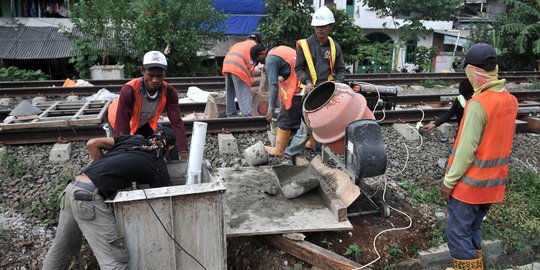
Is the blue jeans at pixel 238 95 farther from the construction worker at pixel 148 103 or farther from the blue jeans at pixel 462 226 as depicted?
the blue jeans at pixel 462 226

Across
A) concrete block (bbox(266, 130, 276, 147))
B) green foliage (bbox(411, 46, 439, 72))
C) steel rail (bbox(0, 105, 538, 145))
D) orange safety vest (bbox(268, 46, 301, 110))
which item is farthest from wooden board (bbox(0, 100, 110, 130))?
green foliage (bbox(411, 46, 439, 72))

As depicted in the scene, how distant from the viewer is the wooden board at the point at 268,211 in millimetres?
3803

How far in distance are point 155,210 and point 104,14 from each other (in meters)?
12.7

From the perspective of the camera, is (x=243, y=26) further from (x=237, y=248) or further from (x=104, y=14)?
(x=237, y=248)

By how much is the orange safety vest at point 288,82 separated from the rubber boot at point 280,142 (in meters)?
0.35

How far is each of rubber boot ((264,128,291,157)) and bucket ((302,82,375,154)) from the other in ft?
3.63

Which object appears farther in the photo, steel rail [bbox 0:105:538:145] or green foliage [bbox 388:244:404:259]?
steel rail [bbox 0:105:538:145]

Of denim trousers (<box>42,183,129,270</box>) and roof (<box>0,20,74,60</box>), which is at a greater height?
roof (<box>0,20,74,60</box>)

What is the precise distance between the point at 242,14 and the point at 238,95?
44.8 feet

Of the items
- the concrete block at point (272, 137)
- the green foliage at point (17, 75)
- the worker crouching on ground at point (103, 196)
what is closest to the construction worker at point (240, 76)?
the concrete block at point (272, 137)

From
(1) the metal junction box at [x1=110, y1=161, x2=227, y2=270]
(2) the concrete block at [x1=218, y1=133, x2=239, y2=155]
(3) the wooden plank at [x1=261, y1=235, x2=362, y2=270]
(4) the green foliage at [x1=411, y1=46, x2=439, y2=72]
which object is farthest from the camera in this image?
(4) the green foliage at [x1=411, y1=46, x2=439, y2=72]

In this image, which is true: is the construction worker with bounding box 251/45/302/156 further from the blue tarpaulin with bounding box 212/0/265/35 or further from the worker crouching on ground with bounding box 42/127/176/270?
the blue tarpaulin with bounding box 212/0/265/35

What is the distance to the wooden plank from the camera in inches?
138

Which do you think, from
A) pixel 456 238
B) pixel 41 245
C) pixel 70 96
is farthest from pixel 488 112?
pixel 70 96
